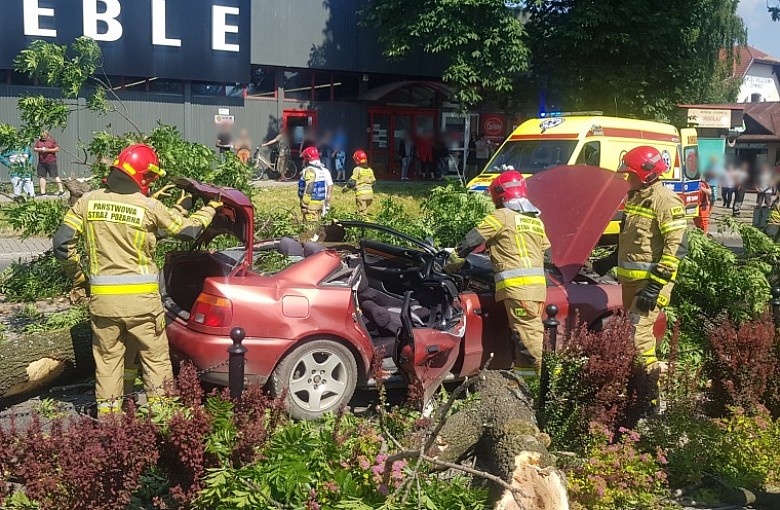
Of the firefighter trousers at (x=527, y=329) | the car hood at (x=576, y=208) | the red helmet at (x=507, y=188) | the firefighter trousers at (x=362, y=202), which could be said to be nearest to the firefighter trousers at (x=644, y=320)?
the car hood at (x=576, y=208)

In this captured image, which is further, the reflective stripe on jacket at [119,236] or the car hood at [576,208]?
the car hood at [576,208]

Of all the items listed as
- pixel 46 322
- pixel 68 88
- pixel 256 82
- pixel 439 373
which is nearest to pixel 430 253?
pixel 439 373

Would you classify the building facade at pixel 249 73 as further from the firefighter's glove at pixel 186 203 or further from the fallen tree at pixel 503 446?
the fallen tree at pixel 503 446

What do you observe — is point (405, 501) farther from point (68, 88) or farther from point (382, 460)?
point (68, 88)

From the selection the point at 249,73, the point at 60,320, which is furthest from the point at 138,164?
the point at 249,73

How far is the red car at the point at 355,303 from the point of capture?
525cm

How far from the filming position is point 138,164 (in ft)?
16.7

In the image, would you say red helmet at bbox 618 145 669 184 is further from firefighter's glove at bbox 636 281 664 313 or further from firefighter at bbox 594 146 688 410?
firefighter's glove at bbox 636 281 664 313

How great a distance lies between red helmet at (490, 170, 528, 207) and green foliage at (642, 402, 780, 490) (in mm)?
2041

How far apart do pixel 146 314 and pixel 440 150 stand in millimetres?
21212

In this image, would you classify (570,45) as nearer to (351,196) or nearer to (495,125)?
(495,125)

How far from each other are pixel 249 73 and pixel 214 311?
735 inches

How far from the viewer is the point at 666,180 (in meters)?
13.3

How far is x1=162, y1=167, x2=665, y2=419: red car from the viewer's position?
525 centimetres
